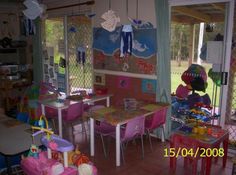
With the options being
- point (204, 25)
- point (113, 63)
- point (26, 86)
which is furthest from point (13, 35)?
point (204, 25)

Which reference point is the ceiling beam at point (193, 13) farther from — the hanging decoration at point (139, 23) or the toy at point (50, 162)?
the toy at point (50, 162)

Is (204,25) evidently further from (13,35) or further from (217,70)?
(13,35)

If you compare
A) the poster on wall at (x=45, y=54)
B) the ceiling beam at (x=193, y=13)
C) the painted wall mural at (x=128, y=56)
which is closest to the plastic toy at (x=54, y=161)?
the painted wall mural at (x=128, y=56)

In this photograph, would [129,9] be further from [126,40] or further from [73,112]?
[73,112]

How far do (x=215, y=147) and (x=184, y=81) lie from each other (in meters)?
2.13

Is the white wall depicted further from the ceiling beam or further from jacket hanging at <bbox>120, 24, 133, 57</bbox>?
the ceiling beam

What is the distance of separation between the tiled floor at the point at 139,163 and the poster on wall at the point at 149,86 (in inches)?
34.3

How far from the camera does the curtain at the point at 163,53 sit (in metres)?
3.92

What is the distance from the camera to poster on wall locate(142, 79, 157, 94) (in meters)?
4.31

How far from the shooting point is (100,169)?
3348 mm

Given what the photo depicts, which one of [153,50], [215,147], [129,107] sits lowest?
[215,147]

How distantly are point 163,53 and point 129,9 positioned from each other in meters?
1.05
